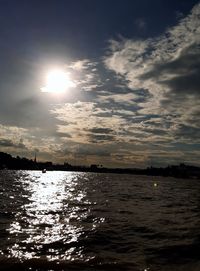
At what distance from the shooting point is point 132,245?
1584 centimetres

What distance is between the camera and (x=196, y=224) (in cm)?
2300

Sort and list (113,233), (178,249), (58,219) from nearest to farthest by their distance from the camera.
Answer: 1. (178,249)
2. (113,233)
3. (58,219)

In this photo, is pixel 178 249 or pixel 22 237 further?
pixel 22 237

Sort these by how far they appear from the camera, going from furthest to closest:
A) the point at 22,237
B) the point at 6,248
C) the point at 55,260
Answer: the point at 22,237 → the point at 6,248 → the point at 55,260

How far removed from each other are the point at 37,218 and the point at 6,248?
32.2 ft

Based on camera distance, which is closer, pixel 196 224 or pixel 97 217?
pixel 196 224

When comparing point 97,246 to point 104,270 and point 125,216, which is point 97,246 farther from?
point 125,216

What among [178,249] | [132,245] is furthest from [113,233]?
[178,249]

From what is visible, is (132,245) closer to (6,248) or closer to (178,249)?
(178,249)

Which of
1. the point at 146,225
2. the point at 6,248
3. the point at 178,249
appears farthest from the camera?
the point at 146,225

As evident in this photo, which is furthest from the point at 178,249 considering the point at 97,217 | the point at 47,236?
the point at 97,217

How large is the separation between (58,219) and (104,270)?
Answer: 1277 centimetres

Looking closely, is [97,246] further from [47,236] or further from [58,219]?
[58,219]

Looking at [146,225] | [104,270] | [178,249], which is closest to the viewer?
[104,270]
